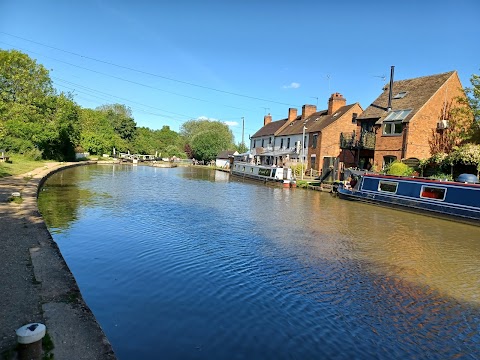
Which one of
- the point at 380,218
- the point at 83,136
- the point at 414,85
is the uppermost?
the point at 414,85

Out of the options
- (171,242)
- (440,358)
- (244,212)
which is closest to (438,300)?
(440,358)

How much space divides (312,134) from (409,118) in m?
13.9

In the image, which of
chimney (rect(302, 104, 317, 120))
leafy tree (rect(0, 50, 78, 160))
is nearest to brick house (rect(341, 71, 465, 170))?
chimney (rect(302, 104, 317, 120))

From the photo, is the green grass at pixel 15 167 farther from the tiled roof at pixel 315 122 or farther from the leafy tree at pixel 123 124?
the leafy tree at pixel 123 124

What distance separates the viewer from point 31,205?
11.9m

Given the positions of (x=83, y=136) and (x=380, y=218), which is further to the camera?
(x=83, y=136)

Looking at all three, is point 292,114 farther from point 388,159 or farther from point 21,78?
point 21,78

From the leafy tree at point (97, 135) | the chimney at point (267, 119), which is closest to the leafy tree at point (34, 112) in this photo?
the leafy tree at point (97, 135)

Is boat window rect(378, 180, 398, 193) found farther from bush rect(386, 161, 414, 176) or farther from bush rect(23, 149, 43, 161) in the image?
bush rect(23, 149, 43, 161)

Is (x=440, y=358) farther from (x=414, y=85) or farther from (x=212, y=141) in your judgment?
(x=212, y=141)

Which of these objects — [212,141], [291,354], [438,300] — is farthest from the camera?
[212,141]

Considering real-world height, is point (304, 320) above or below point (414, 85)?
below

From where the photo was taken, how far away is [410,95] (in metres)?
28.8

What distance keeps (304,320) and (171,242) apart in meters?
5.06
